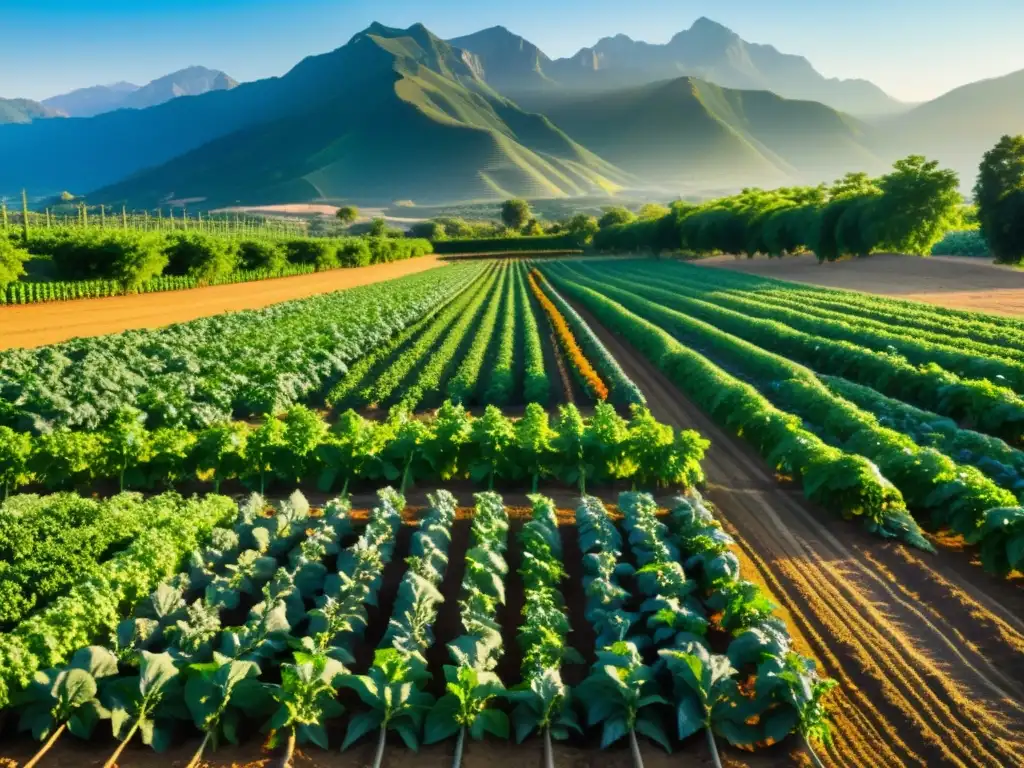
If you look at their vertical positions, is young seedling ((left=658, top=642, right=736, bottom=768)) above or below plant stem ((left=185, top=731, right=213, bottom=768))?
above

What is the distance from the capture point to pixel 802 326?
2673cm

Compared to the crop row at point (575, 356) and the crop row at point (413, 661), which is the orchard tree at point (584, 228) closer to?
the crop row at point (575, 356)

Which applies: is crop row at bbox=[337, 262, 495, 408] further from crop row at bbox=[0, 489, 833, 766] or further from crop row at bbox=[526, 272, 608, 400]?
crop row at bbox=[0, 489, 833, 766]

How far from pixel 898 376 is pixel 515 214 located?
504 ft

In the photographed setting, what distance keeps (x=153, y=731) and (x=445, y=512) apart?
4.77m

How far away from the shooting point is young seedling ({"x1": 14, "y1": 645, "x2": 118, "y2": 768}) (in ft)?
19.4

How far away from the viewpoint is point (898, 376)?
1798 cm

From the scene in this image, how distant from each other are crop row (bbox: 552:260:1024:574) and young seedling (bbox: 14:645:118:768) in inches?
405

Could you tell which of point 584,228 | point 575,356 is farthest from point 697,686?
point 584,228

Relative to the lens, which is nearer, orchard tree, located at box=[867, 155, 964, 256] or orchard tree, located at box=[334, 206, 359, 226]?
orchard tree, located at box=[867, 155, 964, 256]

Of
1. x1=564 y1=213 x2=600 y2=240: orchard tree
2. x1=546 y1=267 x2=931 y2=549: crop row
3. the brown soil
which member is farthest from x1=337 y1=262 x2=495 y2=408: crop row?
x1=564 y1=213 x2=600 y2=240: orchard tree

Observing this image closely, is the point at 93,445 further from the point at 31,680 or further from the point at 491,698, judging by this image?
the point at 491,698

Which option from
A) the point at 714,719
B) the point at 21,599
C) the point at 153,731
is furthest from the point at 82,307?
the point at 714,719

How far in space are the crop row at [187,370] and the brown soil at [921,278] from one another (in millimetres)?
31645
